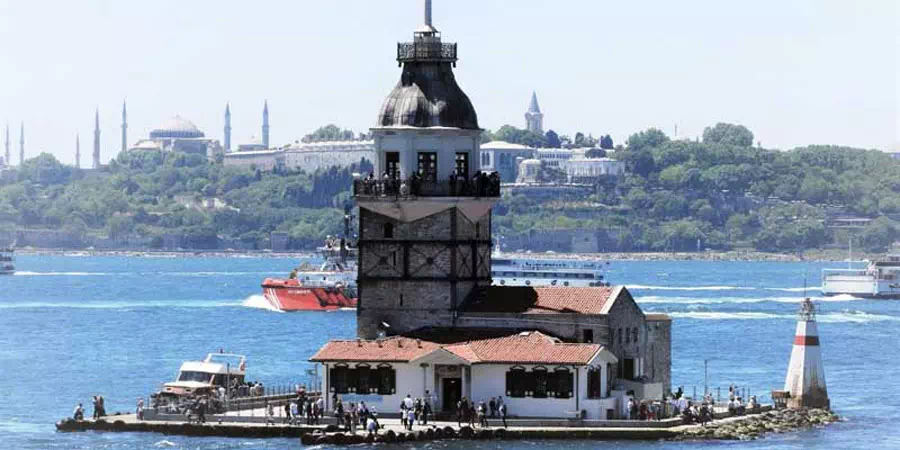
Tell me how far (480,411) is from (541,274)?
357 ft

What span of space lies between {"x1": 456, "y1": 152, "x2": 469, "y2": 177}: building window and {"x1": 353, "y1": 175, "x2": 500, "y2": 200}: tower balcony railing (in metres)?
0.34

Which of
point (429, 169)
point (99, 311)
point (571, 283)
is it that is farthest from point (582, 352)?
point (571, 283)

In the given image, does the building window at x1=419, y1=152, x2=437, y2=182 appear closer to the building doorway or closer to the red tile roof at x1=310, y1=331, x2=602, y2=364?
the red tile roof at x1=310, y1=331, x2=602, y2=364

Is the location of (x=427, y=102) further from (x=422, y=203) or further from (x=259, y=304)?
(x=259, y=304)

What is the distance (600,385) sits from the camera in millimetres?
68688

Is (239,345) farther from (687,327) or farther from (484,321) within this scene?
(484,321)

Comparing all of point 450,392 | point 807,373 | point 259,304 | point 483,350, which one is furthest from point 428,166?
point 259,304

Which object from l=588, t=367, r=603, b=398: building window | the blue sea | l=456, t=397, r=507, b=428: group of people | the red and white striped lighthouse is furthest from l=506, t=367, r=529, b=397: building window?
the red and white striped lighthouse

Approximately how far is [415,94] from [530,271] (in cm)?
10684

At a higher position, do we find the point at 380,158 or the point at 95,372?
the point at 380,158

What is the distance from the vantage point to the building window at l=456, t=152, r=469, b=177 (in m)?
72.3

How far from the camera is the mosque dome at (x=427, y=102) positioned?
72062mm

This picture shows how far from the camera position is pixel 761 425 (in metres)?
70.6

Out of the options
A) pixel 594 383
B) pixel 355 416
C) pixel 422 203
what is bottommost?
pixel 355 416
